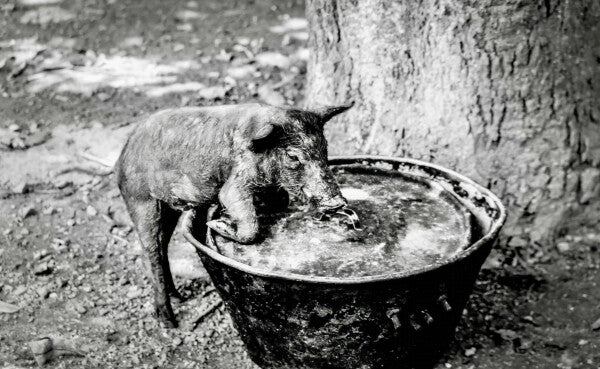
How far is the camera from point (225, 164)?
241cm

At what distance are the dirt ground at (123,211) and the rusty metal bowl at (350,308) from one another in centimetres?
61

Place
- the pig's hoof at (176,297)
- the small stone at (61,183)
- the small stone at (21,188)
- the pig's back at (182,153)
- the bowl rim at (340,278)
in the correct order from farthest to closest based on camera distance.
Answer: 1. the small stone at (61,183)
2. the small stone at (21,188)
3. the pig's hoof at (176,297)
4. the pig's back at (182,153)
5. the bowl rim at (340,278)

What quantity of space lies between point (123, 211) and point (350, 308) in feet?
7.84

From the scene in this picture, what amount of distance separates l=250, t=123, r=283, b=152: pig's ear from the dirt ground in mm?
1249

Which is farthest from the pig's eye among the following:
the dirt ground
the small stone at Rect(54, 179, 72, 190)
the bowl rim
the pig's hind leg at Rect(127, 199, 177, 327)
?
the small stone at Rect(54, 179, 72, 190)

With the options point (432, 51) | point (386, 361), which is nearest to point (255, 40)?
point (432, 51)

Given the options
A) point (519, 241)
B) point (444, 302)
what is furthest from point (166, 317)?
point (519, 241)

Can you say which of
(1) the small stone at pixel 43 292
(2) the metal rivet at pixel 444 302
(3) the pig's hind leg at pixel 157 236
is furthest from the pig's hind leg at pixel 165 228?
(2) the metal rivet at pixel 444 302

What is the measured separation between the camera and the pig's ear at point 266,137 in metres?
2.23

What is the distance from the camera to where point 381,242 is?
2.37 metres

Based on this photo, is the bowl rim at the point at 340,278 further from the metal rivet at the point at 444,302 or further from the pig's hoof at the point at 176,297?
the pig's hoof at the point at 176,297

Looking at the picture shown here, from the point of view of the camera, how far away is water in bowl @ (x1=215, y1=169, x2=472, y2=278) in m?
2.26

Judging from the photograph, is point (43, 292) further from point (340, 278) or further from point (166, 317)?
point (340, 278)

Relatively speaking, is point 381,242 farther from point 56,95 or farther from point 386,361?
point 56,95
